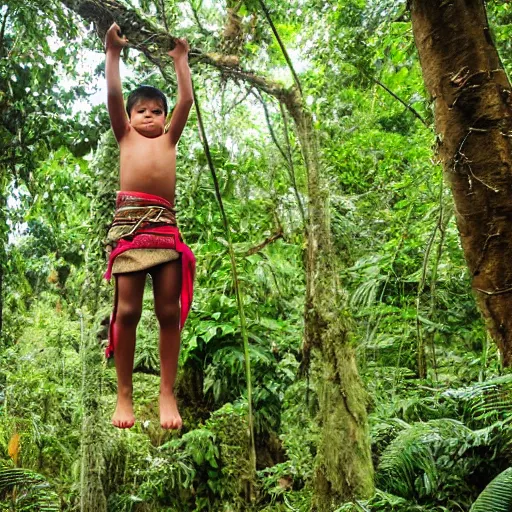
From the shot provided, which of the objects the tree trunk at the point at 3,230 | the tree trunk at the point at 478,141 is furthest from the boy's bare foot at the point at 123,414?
the tree trunk at the point at 3,230

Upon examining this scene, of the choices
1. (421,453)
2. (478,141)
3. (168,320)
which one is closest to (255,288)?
(421,453)

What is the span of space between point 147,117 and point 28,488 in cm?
171

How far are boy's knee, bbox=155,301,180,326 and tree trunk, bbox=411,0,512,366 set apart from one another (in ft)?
2.84

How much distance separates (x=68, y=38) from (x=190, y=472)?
2.18 meters

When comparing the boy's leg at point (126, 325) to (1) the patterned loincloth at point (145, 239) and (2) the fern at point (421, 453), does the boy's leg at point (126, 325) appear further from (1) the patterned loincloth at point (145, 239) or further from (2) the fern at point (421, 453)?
(2) the fern at point (421, 453)

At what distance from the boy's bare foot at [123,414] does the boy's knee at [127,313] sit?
0.50 ft

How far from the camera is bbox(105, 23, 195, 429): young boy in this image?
1.10 metres

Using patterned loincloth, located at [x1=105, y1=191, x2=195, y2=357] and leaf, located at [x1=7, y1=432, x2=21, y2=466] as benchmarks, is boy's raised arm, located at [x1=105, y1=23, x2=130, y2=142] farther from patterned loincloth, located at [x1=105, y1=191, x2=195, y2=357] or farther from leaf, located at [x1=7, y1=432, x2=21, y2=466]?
leaf, located at [x1=7, y1=432, x2=21, y2=466]

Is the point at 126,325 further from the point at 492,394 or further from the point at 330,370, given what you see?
the point at 492,394

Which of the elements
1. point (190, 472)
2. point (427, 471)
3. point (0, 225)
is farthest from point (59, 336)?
point (427, 471)

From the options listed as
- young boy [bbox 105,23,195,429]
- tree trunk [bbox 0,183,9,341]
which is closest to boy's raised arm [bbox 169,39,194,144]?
young boy [bbox 105,23,195,429]

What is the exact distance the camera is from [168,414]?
1.08 meters

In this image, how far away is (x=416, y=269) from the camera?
332cm

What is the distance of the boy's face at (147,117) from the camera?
1.17 metres
